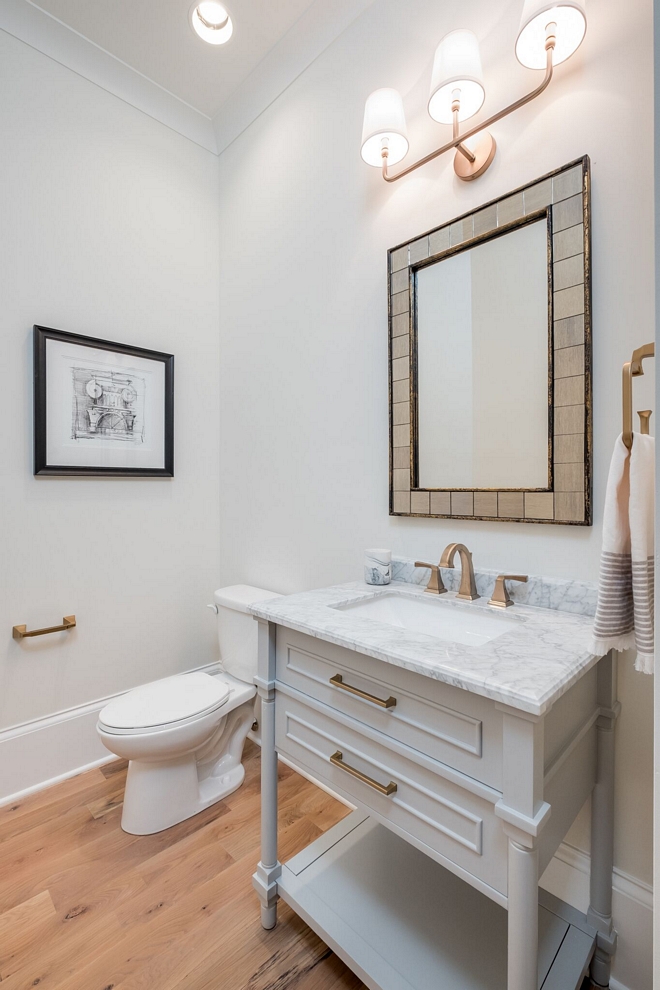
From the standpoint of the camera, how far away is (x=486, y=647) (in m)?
0.86

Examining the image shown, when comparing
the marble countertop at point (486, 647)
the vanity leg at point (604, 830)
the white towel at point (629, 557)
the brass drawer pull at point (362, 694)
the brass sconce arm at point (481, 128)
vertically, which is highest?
the brass sconce arm at point (481, 128)

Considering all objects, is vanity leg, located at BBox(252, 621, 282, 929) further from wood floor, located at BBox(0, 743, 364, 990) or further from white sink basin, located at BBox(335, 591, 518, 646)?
white sink basin, located at BBox(335, 591, 518, 646)

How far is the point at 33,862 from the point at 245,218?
2603 mm

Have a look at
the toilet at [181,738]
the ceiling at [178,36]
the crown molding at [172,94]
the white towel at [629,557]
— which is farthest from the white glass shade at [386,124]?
the toilet at [181,738]

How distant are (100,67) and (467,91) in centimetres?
Answer: 164

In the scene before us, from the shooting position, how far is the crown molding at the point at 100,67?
66.4 inches

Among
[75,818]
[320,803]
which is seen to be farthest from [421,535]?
[75,818]

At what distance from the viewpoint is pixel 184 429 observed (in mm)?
2258

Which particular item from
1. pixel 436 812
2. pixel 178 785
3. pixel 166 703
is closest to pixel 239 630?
pixel 166 703

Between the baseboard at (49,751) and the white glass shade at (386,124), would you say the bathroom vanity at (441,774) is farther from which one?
the white glass shade at (386,124)

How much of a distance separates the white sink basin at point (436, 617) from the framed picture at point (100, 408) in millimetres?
1318

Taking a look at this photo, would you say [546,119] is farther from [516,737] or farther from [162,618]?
[162,618]

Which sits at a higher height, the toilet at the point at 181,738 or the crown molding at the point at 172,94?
the crown molding at the point at 172,94

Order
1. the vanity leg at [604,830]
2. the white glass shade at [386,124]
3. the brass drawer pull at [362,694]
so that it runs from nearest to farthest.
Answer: the brass drawer pull at [362,694] < the vanity leg at [604,830] < the white glass shade at [386,124]
